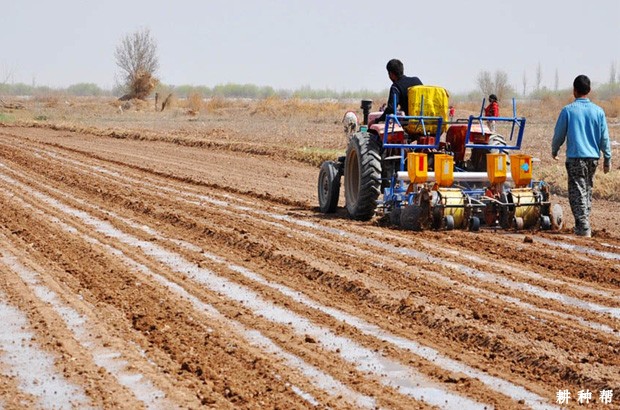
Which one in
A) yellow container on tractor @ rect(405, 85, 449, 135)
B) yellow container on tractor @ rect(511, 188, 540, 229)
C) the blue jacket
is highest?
yellow container on tractor @ rect(405, 85, 449, 135)

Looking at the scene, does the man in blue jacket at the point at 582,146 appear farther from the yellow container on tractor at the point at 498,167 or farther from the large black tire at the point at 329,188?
the large black tire at the point at 329,188

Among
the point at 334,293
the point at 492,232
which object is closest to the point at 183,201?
the point at 492,232

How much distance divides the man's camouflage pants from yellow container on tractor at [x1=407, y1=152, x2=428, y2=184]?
1.61 meters

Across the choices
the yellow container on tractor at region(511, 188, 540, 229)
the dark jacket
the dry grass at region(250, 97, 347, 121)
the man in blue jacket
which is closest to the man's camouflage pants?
the man in blue jacket

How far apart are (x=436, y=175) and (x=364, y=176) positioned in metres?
1.01

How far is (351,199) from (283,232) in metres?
1.85

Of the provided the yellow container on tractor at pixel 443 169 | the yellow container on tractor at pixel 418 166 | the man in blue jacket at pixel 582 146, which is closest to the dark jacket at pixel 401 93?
the yellow container on tractor at pixel 418 166

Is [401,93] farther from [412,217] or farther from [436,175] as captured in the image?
[412,217]

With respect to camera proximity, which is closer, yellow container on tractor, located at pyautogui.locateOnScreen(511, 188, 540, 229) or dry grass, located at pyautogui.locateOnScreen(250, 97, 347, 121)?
yellow container on tractor, located at pyautogui.locateOnScreen(511, 188, 540, 229)

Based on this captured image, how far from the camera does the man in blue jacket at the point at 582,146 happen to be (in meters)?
11.7

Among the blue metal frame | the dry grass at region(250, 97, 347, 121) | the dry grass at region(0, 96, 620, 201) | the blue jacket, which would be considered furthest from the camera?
the dry grass at region(250, 97, 347, 121)

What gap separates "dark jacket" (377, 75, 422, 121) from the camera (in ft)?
41.5

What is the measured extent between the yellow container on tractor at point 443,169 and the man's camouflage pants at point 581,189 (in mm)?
1321

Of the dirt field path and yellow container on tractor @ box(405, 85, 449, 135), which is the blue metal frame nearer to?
yellow container on tractor @ box(405, 85, 449, 135)
